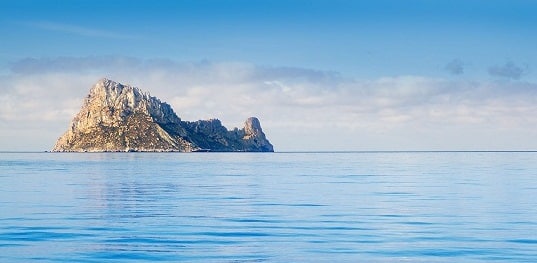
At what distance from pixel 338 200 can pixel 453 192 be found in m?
17.1

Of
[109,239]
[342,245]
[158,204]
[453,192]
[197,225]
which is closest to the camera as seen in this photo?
[342,245]

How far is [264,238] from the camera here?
4225cm

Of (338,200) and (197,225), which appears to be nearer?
(197,225)

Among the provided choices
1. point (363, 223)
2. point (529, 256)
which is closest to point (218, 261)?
point (529, 256)

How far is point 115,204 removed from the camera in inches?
2625

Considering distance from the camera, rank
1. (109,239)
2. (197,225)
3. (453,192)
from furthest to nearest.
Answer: (453,192)
(197,225)
(109,239)

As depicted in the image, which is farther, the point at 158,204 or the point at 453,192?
the point at 453,192

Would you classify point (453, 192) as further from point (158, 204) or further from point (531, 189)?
point (158, 204)

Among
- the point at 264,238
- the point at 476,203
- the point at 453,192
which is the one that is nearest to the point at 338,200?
the point at 476,203

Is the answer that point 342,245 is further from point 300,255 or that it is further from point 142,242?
point 142,242

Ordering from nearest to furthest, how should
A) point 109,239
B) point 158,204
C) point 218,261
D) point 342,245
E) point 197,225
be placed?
1. point 218,261
2. point 342,245
3. point 109,239
4. point 197,225
5. point 158,204

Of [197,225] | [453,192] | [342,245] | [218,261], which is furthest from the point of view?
[453,192]

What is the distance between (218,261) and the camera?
1352 inches

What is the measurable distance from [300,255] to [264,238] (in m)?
6.48
